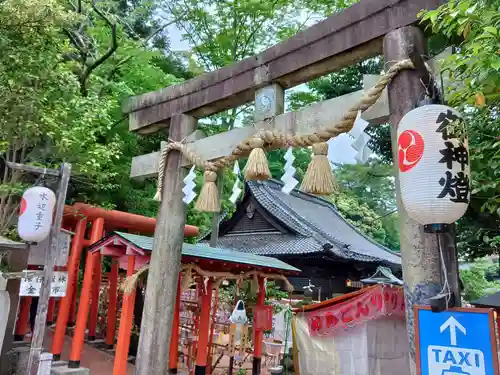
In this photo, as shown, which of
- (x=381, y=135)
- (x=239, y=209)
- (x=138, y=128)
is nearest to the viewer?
(x=138, y=128)

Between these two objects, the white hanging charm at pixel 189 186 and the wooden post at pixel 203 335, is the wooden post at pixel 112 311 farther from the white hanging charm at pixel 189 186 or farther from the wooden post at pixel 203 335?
the white hanging charm at pixel 189 186

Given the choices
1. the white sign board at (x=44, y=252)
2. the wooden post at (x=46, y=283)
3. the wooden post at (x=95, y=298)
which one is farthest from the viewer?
the wooden post at (x=95, y=298)

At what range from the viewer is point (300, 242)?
10.8 m

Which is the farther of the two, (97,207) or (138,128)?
(97,207)

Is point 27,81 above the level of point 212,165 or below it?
above

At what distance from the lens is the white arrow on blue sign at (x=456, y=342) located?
1.92m

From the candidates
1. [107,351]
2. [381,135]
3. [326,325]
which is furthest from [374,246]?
[107,351]

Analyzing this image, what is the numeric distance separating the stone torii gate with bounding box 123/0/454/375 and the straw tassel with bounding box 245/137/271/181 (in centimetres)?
34

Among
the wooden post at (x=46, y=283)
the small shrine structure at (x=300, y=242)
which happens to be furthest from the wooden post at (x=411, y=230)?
the small shrine structure at (x=300, y=242)

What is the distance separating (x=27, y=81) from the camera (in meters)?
5.57

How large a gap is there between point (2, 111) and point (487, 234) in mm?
7128

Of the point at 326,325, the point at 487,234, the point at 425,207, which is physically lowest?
the point at 326,325

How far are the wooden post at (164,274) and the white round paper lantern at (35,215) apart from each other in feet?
6.10

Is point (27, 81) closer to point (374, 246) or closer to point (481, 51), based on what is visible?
point (481, 51)
